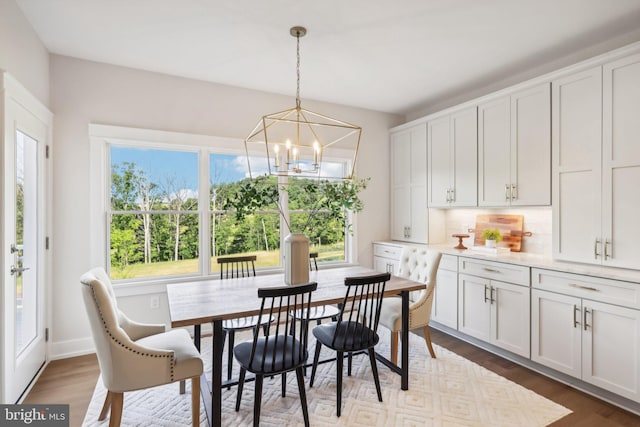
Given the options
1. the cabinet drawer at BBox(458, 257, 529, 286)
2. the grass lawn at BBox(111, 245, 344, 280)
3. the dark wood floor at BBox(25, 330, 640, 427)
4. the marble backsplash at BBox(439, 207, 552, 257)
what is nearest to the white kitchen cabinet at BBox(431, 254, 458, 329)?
the cabinet drawer at BBox(458, 257, 529, 286)

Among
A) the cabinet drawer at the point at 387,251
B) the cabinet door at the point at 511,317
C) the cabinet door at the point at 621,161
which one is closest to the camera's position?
the cabinet door at the point at 621,161

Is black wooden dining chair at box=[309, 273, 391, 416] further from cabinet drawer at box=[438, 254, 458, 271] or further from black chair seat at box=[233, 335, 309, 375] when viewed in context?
cabinet drawer at box=[438, 254, 458, 271]

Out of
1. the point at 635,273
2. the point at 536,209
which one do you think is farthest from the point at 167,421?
the point at 536,209

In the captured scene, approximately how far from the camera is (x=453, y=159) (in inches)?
153

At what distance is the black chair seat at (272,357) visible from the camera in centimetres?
195

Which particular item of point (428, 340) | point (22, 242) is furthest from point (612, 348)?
point (22, 242)

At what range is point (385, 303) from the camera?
3.02 metres

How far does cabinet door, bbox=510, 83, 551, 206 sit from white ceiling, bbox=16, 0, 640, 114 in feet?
1.34

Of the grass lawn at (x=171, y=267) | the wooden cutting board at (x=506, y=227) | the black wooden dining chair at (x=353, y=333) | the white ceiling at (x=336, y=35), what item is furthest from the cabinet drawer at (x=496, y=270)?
the grass lawn at (x=171, y=267)

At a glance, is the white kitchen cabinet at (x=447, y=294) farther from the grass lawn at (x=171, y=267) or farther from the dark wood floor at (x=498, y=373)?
the grass lawn at (x=171, y=267)

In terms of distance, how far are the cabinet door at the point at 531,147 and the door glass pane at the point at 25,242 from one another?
4.16 metres

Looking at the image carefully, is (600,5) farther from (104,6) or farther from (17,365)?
(17,365)

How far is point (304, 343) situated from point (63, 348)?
2553 mm

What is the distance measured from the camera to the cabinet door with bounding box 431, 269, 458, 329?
11.7 feet
